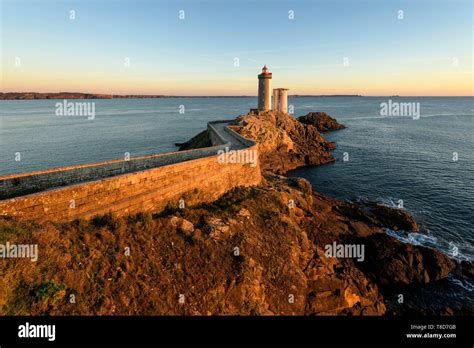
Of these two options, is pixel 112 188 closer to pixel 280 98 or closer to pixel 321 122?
pixel 280 98

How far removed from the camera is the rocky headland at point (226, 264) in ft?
25.3

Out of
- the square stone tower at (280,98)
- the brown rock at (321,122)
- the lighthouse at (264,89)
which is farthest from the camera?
the brown rock at (321,122)

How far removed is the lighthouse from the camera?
46.3m

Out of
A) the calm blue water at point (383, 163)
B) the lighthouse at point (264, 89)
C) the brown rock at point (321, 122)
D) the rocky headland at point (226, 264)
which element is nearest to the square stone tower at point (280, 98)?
→ the lighthouse at point (264, 89)

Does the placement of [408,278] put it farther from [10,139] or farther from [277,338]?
[10,139]

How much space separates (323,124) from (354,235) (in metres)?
55.5

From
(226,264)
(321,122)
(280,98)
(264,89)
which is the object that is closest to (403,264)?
(226,264)

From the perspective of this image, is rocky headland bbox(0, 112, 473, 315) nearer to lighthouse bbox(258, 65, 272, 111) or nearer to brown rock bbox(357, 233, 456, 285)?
brown rock bbox(357, 233, 456, 285)

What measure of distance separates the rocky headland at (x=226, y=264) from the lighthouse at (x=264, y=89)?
31756 millimetres

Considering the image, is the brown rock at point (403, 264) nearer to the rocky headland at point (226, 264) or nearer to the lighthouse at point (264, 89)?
the rocky headland at point (226, 264)

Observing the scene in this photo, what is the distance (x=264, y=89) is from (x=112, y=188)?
41089 millimetres

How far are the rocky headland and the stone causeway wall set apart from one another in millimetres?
532

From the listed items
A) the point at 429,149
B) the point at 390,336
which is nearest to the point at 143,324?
the point at 390,336

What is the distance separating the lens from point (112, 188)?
35.5ft
